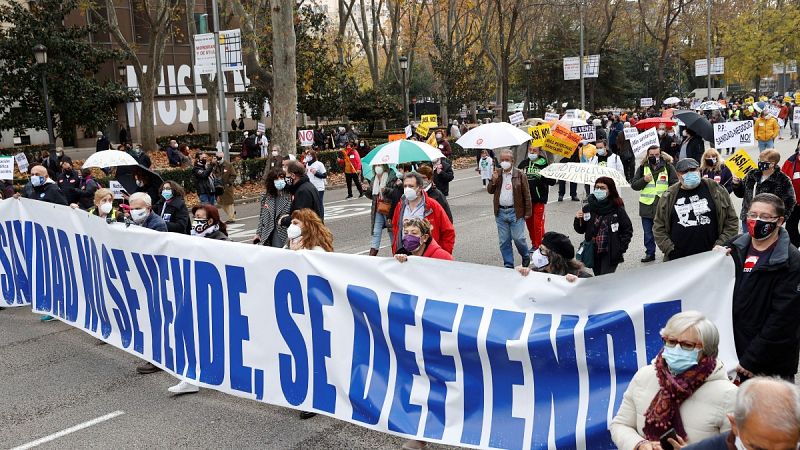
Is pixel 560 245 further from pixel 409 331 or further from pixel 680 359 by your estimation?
pixel 680 359

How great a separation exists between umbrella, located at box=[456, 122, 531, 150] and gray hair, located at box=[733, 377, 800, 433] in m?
9.48

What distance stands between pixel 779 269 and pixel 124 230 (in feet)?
17.7

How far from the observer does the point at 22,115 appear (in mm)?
25609

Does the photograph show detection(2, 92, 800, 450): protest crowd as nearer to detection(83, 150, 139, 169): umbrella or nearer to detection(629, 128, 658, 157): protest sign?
detection(629, 128, 658, 157): protest sign

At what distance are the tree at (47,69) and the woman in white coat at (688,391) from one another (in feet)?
81.6

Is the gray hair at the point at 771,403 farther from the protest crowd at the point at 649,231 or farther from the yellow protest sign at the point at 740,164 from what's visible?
the yellow protest sign at the point at 740,164

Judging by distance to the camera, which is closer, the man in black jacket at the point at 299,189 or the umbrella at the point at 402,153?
the man in black jacket at the point at 299,189

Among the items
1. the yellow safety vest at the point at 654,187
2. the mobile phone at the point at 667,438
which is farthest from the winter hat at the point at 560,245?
the yellow safety vest at the point at 654,187

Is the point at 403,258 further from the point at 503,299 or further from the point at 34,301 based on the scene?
the point at 34,301

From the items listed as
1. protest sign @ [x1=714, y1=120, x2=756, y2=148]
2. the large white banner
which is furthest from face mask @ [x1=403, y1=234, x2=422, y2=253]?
protest sign @ [x1=714, y1=120, x2=756, y2=148]

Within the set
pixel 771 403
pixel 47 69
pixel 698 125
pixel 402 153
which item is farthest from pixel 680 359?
pixel 47 69

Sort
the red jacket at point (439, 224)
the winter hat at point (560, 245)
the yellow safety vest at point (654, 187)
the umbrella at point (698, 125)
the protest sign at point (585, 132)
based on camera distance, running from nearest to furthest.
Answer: the winter hat at point (560, 245) → the red jacket at point (439, 224) → the yellow safety vest at point (654, 187) → the umbrella at point (698, 125) → the protest sign at point (585, 132)

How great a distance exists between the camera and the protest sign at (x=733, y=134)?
12.8m

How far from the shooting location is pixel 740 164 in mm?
10523
